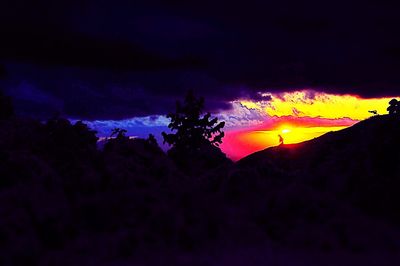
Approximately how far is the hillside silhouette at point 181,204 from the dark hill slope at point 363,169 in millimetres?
17

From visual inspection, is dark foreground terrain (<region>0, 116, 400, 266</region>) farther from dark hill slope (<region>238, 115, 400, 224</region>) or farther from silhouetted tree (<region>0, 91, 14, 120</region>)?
silhouetted tree (<region>0, 91, 14, 120</region>)

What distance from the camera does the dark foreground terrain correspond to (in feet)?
15.0

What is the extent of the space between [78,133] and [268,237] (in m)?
3.53

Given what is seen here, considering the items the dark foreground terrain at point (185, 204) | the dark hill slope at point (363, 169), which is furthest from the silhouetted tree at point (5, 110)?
the dark hill slope at point (363, 169)

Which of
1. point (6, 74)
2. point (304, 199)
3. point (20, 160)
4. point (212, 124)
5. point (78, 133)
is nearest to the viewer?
point (20, 160)

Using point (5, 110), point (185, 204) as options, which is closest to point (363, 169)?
point (185, 204)

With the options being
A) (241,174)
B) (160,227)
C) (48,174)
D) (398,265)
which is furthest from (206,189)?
(398,265)

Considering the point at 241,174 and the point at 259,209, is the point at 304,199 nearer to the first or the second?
the point at 259,209

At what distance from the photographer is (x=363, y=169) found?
598cm

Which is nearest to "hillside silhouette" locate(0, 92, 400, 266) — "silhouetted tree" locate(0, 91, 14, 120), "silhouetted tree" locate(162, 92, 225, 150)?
"silhouetted tree" locate(0, 91, 14, 120)

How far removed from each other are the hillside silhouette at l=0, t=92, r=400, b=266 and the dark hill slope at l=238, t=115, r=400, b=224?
0.05 feet

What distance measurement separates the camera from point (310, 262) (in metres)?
4.48

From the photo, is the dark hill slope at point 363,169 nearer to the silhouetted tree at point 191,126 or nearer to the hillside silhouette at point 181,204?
the hillside silhouette at point 181,204

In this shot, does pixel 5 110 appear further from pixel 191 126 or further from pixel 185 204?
pixel 191 126
